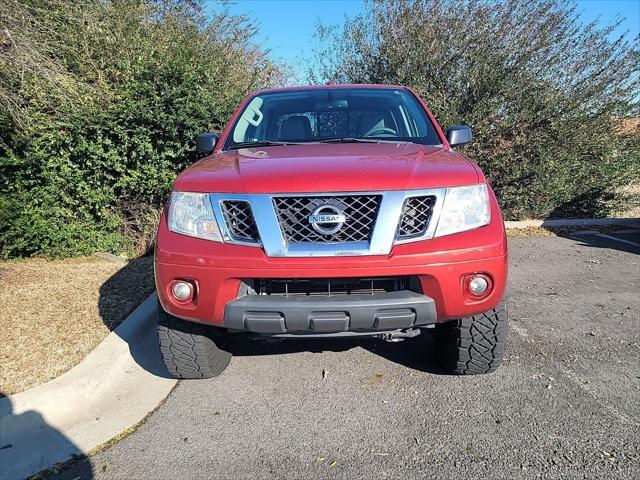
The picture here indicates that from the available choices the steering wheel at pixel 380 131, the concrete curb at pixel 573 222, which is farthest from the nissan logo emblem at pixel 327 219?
the concrete curb at pixel 573 222

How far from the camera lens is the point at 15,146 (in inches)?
227

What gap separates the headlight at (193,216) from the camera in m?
2.54

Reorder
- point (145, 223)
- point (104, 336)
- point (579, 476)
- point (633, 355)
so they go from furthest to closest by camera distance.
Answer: point (145, 223) < point (104, 336) < point (633, 355) < point (579, 476)

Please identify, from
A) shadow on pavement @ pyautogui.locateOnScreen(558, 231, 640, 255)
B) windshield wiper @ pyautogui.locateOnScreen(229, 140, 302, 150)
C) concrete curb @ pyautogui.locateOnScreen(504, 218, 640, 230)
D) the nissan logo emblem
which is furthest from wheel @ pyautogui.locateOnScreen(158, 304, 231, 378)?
concrete curb @ pyautogui.locateOnScreen(504, 218, 640, 230)

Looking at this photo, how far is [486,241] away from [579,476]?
1.12 meters

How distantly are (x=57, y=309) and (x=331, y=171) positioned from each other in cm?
297

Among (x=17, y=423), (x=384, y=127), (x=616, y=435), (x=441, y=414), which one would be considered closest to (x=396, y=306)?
Result: (x=441, y=414)

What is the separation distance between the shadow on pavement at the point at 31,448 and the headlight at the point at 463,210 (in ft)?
6.81

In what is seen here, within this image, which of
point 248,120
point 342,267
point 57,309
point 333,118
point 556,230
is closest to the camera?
point 342,267

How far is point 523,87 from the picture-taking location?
8039mm

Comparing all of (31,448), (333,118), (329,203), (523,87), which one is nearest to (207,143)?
(333,118)

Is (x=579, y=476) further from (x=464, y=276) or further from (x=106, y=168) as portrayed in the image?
(x=106, y=168)

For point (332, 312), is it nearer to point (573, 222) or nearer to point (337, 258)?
point (337, 258)

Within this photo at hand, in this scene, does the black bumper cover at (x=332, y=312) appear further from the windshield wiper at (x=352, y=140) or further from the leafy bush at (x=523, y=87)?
the leafy bush at (x=523, y=87)
